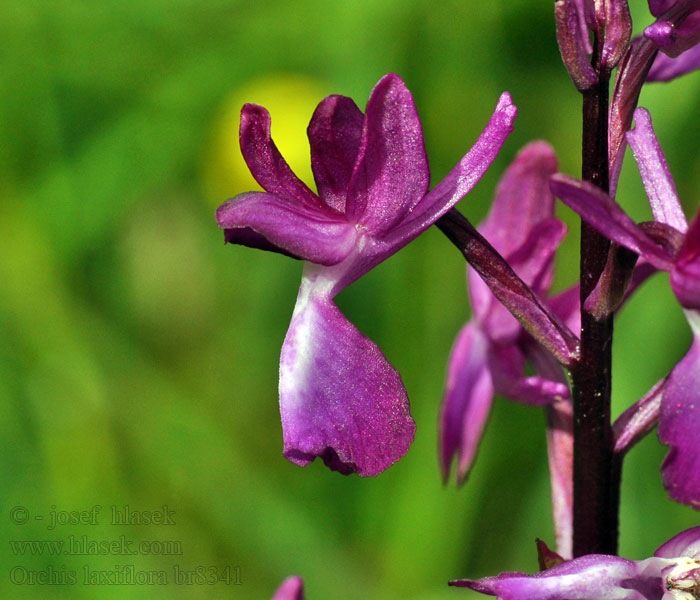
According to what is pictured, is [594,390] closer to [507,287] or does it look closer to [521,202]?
[507,287]

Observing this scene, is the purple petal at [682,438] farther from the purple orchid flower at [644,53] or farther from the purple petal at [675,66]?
the purple petal at [675,66]

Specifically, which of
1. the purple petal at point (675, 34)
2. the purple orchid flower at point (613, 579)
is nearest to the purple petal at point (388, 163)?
the purple petal at point (675, 34)

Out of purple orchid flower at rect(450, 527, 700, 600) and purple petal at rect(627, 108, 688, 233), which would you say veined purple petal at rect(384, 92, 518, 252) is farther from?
purple orchid flower at rect(450, 527, 700, 600)

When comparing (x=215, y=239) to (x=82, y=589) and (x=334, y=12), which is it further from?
(x=82, y=589)

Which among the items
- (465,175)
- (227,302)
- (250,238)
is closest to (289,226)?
(250,238)

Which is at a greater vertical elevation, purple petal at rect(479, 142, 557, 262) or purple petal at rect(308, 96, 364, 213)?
purple petal at rect(308, 96, 364, 213)

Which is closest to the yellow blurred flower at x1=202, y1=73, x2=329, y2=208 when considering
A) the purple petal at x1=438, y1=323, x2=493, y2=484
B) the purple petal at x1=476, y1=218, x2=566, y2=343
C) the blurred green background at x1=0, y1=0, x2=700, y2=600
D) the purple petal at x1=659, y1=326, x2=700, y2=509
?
the blurred green background at x1=0, y1=0, x2=700, y2=600
